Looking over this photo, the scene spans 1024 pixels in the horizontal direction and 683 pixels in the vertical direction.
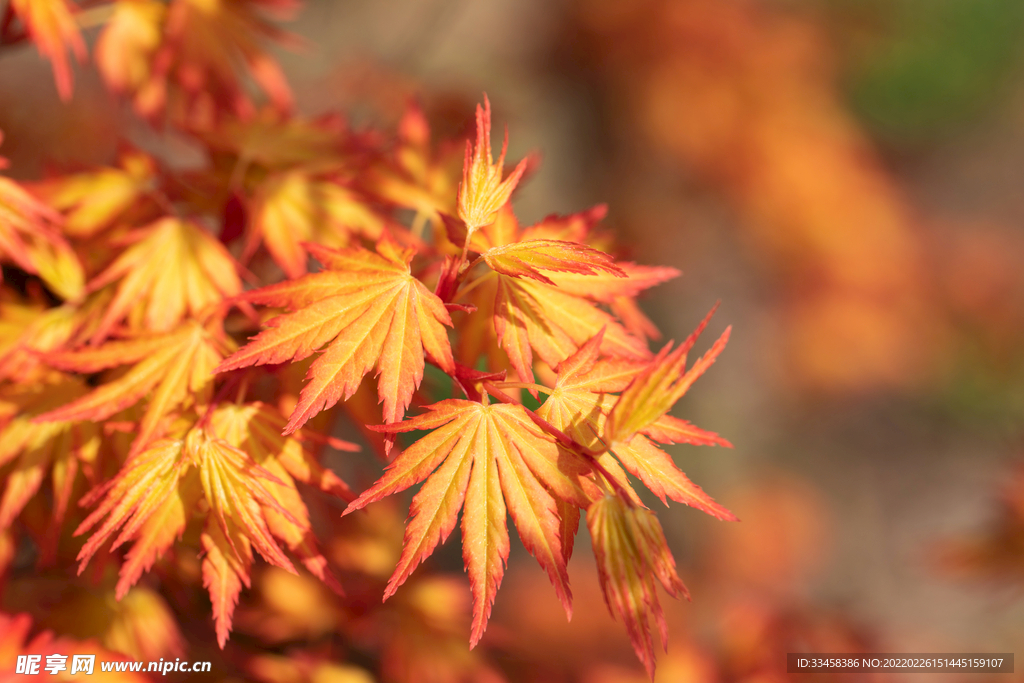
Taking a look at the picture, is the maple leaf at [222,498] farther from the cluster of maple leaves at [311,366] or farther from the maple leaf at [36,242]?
the maple leaf at [36,242]

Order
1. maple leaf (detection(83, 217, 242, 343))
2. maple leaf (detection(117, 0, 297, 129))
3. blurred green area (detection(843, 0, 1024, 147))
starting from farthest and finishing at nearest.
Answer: blurred green area (detection(843, 0, 1024, 147)) < maple leaf (detection(117, 0, 297, 129)) < maple leaf (detection(83, 217, 242, 343))

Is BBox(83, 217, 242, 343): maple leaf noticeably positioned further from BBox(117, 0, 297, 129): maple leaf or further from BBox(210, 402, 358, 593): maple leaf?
BBox(117, 0, 297, 129): maple leaf

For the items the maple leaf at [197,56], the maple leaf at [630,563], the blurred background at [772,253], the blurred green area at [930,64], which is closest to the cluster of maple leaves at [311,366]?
the maple leaf at [630,563]

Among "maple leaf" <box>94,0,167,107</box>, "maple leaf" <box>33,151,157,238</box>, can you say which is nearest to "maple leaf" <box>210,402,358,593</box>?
"maple leaf" <box>33,151,157,238</box>

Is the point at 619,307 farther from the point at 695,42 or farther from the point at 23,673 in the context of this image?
the point at 695,42

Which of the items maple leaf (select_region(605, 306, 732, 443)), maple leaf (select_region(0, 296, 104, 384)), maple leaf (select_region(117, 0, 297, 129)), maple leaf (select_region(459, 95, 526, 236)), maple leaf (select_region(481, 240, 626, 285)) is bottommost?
maple leaf (select_region(0, 296, 104, 384))
